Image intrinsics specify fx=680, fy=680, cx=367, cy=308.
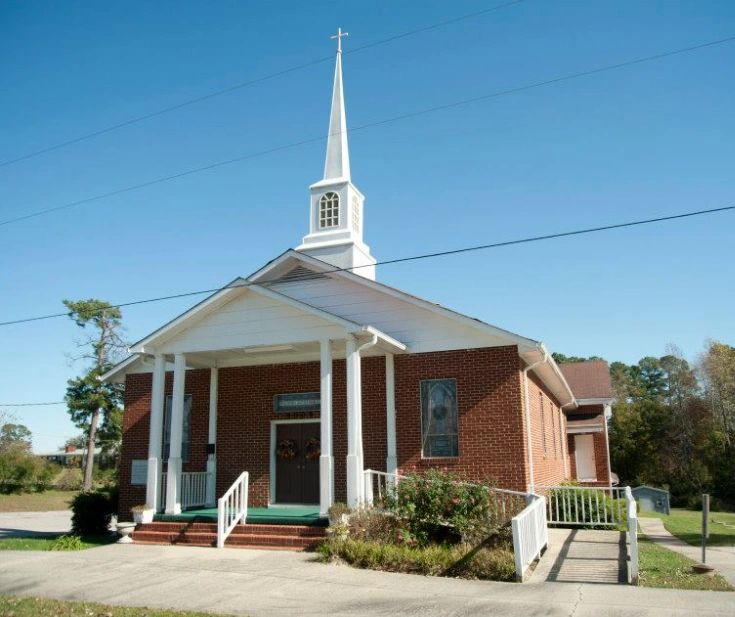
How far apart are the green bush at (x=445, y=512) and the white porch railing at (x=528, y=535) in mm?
708

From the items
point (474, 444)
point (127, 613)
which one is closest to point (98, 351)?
point (474, 444)

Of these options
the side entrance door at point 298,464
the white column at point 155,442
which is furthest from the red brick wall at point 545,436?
the white column at point 155,442

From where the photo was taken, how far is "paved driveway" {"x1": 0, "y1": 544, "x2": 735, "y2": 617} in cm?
853

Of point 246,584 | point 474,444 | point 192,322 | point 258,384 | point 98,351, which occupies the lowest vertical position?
point 246,584

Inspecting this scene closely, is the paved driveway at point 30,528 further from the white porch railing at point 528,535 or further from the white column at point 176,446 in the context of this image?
the white porch railing at point 528,535

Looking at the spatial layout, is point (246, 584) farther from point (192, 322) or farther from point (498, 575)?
point (192, 322)

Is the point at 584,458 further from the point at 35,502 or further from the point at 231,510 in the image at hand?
the point at 35,502

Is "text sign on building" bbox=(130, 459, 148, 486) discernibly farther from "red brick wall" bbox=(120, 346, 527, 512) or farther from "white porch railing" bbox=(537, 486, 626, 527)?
"white porch railing" bbox=(537, 486, 626, 527)

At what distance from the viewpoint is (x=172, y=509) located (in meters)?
15.2

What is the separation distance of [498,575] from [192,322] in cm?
919

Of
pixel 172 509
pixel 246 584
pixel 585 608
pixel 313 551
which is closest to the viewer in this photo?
pixel 585 608

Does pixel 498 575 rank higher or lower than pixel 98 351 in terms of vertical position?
lower

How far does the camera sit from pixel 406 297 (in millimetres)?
16391

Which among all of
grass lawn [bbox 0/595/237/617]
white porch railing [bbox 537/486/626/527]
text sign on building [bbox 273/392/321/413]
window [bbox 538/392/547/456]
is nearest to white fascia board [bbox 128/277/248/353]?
text sign on building [bbox 273/392/321/413]
